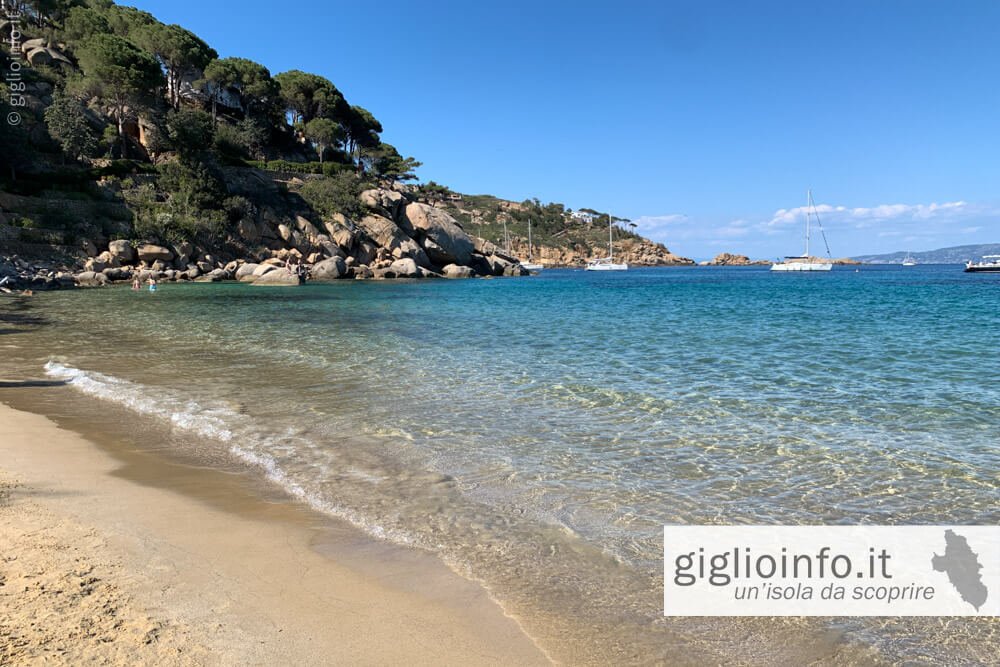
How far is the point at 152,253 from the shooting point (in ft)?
145

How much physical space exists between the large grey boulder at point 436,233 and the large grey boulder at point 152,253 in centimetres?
2511

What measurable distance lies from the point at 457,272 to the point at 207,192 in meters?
26.1

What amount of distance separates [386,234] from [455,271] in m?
8.92

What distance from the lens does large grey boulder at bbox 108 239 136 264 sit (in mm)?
42375

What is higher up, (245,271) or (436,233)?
(436,233)

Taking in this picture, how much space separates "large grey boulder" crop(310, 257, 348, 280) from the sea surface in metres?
34.6

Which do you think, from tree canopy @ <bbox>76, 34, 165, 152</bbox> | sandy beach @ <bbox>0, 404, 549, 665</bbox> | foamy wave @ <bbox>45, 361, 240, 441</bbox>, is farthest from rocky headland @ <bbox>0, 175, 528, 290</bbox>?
sandy beach @ <bbox>0, 404, 549, 665</bbox>

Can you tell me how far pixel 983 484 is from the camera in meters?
5.44

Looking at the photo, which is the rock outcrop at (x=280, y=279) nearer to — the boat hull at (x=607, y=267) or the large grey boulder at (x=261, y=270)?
the large grey boulder at (x=261, y=270)

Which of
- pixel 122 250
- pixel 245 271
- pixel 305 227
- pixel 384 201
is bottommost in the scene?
pixel 245 271

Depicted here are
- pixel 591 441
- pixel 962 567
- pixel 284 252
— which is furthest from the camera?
pixel 284 252

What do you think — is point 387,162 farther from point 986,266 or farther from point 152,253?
point 986,266

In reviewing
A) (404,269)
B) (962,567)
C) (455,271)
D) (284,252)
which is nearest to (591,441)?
(962,567)

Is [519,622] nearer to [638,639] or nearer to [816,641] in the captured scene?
[638,639]
